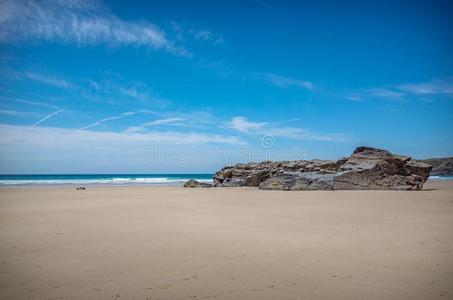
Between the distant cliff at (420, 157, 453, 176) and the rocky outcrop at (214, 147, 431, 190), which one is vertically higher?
the distant cliff at (420, 157, 453, 176)

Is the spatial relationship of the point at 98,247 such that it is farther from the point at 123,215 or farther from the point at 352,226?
the point at 352,226

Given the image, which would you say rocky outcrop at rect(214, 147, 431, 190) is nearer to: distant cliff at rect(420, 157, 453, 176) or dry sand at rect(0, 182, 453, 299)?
dry sand at rect(0, 182, 453, 299)

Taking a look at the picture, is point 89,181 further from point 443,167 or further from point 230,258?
point 443,167

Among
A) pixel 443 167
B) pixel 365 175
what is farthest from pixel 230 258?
pixel 443 167

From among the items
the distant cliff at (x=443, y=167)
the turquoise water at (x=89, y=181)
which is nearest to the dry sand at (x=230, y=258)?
the turquoise water at (x=89, y=181)

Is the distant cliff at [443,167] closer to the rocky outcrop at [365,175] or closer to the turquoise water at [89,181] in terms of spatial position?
the turquoise water at [89,181]

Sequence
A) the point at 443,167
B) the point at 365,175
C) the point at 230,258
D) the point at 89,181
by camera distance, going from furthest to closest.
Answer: the point at 443,167 < the point at 89,181 < the point at 365,175 < the point at 230,258

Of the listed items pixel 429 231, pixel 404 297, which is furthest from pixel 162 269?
pixel 429 231

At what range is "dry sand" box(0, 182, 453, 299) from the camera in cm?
331

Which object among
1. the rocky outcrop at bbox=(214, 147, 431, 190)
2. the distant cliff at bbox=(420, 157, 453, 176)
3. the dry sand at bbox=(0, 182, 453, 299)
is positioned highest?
the distant cliff at bbox=(420, 157, 453, 176)

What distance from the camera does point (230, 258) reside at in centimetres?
439

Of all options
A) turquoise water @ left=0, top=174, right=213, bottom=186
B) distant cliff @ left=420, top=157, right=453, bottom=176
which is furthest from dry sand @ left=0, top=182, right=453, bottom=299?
distant cliff @ left=420, top=157, right=453, bottom=176

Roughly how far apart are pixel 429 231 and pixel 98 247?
5.95m

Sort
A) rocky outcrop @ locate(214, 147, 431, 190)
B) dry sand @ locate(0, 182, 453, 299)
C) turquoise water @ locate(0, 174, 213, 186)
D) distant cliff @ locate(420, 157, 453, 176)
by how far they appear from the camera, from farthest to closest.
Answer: distant cliff @ locate(420, 157, 453, 176), turquoise water @ locate(0, 174, 213, 186), rocky outcrop @ locate(214, 147, 431, 190), dry sand @ locate(0, 182, 453, 299)
